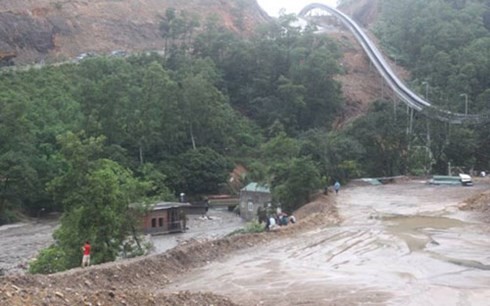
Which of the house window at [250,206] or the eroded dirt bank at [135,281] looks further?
the house window at [250,206]

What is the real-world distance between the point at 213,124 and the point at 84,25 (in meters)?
32.3

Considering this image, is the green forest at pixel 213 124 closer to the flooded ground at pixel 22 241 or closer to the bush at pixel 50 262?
the bush at pixel 50 262

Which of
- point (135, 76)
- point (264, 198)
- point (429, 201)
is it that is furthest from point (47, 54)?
point (429, 201)

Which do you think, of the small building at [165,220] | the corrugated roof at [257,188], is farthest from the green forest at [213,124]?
the small building at [165,220]

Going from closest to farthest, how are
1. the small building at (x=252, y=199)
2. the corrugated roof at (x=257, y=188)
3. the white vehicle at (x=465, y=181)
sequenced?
the white vehicle at (x=465, y=181) < the corrugated roof at (x=257, y=188) < the small building at (x=252, y=199)

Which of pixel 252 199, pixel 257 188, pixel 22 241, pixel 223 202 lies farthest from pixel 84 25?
pixel 22 241

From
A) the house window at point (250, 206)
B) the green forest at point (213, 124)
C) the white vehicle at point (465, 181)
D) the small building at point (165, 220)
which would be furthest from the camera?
the house window at point (250, 206)

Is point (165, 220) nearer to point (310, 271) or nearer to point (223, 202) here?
point (223, 202)

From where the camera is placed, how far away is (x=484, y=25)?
85.4 metres

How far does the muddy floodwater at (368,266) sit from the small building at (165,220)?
13.4 m

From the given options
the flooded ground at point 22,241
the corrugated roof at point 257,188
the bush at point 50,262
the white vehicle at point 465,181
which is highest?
the white vehicle at point 465,181

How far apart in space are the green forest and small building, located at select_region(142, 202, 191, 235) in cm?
190

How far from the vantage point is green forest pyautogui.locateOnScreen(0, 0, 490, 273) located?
3066cm

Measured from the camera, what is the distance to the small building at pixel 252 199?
46075mm
